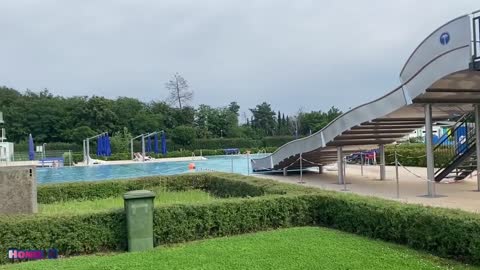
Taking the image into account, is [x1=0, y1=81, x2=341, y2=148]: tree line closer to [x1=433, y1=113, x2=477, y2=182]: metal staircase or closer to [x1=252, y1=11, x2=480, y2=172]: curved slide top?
[x1=252, y1=11, x2=480, y2=172]: curved slide top

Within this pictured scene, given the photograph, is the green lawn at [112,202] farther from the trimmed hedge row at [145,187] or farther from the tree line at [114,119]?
the tree line at [114,119]

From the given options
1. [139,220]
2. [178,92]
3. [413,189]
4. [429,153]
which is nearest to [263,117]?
[178,92]

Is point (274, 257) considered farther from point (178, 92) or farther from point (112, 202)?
point (178, 92)

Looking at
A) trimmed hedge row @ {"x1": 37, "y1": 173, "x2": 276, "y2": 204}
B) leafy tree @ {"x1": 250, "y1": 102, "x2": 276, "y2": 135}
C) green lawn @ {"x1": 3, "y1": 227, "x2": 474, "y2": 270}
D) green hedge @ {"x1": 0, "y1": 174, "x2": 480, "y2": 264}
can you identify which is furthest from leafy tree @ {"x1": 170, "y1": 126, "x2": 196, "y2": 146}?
green lawn @ {"x1": 3, "y1": 227, "x2": 474, "y2": 270}

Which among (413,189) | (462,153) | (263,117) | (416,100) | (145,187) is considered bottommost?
(413,189)

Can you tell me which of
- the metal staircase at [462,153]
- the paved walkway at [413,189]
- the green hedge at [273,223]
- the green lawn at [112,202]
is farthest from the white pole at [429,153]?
the green lawn at [112,202]

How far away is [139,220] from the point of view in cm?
723

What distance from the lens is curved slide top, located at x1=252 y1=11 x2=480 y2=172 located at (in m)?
9.36

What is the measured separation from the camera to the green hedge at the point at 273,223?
237 inches

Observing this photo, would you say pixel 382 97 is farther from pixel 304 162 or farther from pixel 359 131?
pixel 304 162

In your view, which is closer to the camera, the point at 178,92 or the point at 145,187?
the point at 145,187

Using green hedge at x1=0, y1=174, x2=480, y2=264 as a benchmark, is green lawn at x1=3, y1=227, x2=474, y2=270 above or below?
below

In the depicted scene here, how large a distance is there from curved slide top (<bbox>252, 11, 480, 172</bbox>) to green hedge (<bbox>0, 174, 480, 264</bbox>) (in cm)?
387

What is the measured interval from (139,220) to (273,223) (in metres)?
2.55
